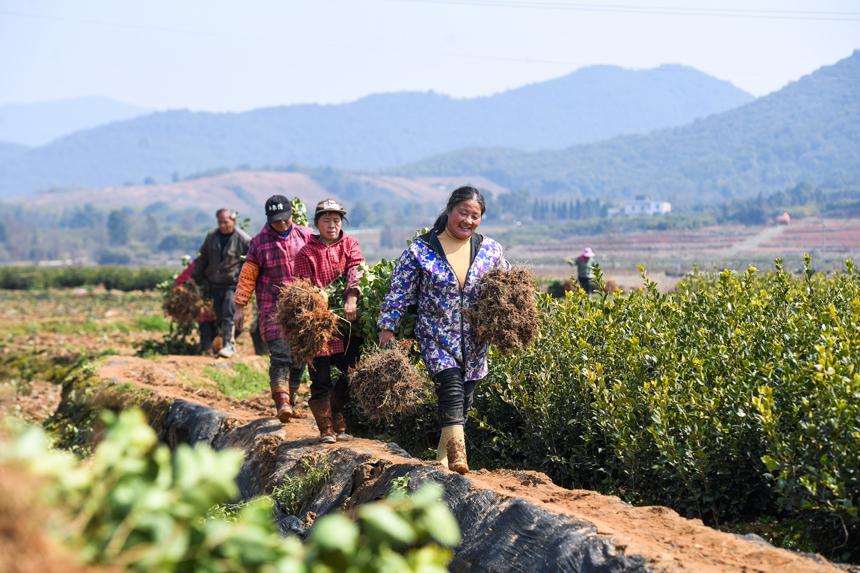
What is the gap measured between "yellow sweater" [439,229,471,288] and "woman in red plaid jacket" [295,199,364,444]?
1180mm

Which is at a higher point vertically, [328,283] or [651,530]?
[328,283]

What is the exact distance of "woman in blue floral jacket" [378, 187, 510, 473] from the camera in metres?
6.52

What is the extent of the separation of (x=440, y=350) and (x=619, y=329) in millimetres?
1293

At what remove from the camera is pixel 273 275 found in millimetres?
8680

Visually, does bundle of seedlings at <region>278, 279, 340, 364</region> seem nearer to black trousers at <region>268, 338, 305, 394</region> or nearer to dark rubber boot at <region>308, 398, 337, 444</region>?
dark rubber boot at <region>308, 398, 337, 444</region>

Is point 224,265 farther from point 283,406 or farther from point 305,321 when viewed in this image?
point 305,321

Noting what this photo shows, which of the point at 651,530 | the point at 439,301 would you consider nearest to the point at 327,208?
the point at 439,301

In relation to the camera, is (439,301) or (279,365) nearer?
(439,301)

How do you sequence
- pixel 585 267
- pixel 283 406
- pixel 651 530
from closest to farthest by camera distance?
pixel 651 530, pixel 283 406, pixel 585 267

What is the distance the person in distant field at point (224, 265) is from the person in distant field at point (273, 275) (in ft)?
15.2

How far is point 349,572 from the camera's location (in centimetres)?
220

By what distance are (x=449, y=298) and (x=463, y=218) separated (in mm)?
489

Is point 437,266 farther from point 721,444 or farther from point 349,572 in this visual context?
point 349,572

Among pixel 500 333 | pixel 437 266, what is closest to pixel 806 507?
pixel 500 333
